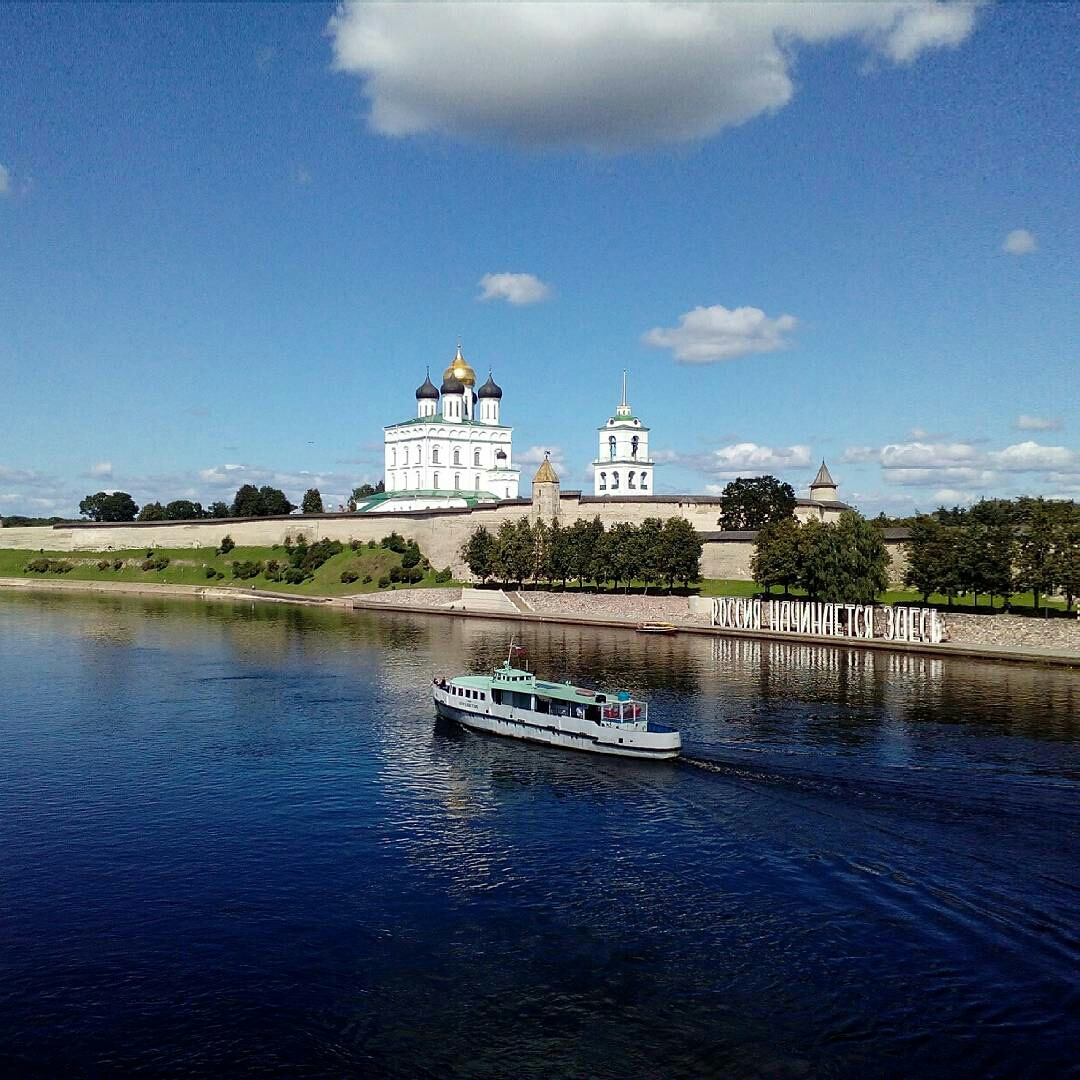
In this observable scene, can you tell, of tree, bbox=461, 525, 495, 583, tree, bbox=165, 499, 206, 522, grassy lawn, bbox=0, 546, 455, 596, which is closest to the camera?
tree, bbox=461, 525, 495, 583

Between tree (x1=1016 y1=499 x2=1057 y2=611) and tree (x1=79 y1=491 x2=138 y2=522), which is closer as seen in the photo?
tree (x1=1016 y1=499 x2=1057 y2=611)

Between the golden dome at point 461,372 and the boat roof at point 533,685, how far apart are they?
108 metres

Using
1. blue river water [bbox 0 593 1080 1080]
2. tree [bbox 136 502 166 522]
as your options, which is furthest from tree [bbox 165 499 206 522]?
blue river water [bbox 0 593 1080 1080]

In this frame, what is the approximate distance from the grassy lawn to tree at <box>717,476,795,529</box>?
28.8 metres

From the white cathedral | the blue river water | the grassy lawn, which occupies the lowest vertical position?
the blue river water

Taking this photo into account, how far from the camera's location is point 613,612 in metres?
81.7

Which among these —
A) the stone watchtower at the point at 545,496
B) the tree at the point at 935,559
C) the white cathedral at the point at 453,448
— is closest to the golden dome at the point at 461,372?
the white cathedral at the point at 453,448

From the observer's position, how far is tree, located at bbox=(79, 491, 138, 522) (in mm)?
171500

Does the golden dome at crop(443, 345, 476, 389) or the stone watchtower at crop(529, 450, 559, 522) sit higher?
the golden dome at crop(443, 345, 476, 389)

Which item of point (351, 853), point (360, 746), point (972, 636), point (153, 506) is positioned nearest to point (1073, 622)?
point (972, 636)

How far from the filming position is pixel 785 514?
98875 millimetres

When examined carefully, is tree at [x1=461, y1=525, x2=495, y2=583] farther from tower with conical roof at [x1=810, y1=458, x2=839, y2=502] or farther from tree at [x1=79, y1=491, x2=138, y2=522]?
tree at [x1=79, y1=491, x2=138, y2=522]

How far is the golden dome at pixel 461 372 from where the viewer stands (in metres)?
144

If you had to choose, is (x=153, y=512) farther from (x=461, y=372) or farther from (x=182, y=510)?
(x=461, y=372)
